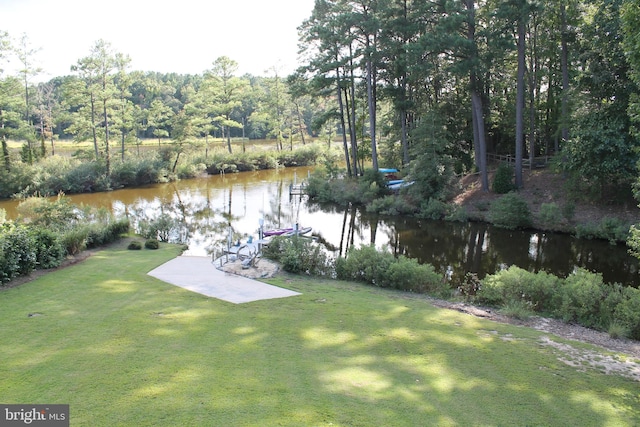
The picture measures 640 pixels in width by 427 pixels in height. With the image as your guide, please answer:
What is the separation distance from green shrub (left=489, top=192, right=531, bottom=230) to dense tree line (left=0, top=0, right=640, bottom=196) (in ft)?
9.28

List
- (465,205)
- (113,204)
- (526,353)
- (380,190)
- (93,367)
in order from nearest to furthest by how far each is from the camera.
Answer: (93,367) < (526,353) < (465,205) < (380,190) < (113,204)

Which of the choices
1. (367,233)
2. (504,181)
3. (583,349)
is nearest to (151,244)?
(367,233)

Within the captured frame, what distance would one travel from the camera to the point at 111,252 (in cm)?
1471

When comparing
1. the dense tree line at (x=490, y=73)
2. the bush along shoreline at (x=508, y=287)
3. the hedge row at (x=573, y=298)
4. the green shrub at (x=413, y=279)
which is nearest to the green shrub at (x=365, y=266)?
the bush along shoreline at (x=508, y=287)

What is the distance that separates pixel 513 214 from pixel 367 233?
22.9 feet

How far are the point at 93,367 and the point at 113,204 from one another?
2757cm

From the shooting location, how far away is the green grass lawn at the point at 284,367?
4828 millimetres

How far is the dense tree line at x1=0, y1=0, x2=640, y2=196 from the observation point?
62.9 feet

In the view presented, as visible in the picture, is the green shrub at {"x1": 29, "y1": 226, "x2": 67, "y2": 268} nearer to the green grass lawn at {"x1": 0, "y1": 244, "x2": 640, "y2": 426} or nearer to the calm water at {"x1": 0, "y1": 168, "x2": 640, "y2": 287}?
the green grass lawn at {"x1": 0, "y1": 244, "x2": 640, "y2": 426}

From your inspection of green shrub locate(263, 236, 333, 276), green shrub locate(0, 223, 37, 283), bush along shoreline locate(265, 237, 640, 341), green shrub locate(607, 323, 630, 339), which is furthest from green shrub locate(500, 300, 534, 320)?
green shrub locate(0, 223, 37, 283)

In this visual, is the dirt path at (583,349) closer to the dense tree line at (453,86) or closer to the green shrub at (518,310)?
the green shrub at (518,310)

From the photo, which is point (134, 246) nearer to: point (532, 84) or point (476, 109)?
point (476, 109)

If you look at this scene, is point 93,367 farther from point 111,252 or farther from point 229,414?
point 111,252

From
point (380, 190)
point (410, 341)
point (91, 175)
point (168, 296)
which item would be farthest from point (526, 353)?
point (91, 175)
